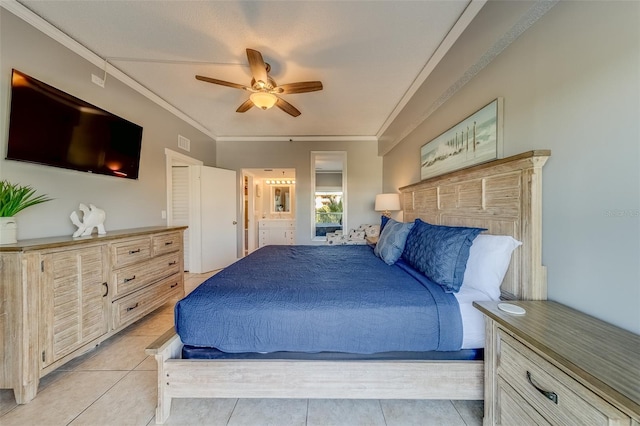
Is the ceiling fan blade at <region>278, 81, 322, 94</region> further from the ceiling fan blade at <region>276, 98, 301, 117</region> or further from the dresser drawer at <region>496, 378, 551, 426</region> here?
the dresser drawer at <region>496, 378, 551, 426</region>

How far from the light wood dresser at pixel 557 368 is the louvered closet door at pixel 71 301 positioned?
8.71 ft

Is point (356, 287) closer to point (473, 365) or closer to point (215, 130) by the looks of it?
point (473, 365)

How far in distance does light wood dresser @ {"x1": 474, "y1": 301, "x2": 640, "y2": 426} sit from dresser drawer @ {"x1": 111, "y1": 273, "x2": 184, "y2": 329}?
110 inches

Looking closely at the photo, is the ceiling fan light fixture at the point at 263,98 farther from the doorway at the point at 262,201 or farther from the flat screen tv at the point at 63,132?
the doorway at the point at 262,201

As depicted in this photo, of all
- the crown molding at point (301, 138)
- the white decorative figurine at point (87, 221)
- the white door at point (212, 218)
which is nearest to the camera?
the white decorative figurine at point (87, 221)

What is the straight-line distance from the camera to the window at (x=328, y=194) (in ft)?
16.0

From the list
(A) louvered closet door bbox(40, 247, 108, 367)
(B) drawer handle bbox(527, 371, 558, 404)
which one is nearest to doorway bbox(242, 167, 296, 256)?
(A) louvered closet door bbox(40, 247, 108, 367)

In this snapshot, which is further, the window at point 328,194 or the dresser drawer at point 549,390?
the window at point 328,194

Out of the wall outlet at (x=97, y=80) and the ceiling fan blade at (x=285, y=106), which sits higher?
the wall outlet at (x=97, y=80)

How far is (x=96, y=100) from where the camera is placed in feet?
7.60

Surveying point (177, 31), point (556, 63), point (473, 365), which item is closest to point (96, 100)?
point (177, 31)

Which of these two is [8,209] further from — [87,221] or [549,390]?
[549,390]

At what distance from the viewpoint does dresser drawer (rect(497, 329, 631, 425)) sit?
69cm

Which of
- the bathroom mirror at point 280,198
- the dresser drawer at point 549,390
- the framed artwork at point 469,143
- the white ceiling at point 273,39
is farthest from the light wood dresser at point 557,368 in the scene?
the bathroom mirror at point 280,198
